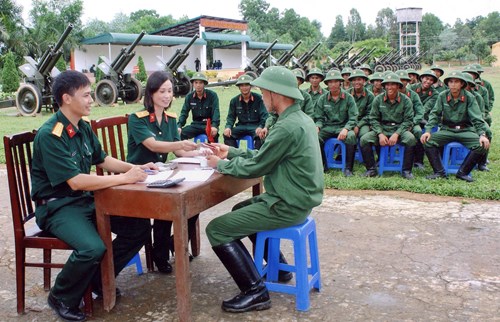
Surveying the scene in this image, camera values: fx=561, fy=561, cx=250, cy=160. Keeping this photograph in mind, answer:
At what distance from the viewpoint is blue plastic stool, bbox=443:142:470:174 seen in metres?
6.32

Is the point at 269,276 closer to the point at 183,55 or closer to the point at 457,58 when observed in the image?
the point at 183,55

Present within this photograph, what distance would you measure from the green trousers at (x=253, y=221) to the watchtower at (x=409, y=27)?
54942 millimetres

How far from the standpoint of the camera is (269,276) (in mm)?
3326

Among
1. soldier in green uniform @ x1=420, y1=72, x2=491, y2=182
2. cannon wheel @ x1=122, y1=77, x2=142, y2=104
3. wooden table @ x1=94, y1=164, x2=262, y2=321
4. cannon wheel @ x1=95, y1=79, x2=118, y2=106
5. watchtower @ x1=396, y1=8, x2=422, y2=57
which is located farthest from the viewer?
watchtower @ x1=396, y1=8, x2=422, y2=57

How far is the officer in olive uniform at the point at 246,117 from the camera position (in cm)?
737

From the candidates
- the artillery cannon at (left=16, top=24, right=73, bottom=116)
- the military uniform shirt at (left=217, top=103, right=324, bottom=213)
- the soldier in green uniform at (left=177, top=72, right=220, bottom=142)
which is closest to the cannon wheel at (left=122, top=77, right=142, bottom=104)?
the artillery cannon at (left=16, top=24, right=73, bottom=116)

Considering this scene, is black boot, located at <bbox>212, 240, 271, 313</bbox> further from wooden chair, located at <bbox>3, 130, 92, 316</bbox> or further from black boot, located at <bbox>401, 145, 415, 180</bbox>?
black boot, located at <bbox>401, 145, 415, 180</bbox>

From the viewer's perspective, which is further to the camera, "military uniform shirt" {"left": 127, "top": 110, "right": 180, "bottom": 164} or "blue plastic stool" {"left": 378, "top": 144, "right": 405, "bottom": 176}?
→ "blue plastic stool" {"left": 378, "top": 144, "right": 405, "bottom": 176}

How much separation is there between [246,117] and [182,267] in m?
4.81

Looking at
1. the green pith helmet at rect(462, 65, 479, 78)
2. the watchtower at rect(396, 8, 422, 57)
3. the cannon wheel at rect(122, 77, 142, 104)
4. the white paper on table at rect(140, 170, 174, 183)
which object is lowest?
the white paper on table at rect(140, 170, 174, 183)

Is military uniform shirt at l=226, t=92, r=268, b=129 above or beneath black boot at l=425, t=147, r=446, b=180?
above

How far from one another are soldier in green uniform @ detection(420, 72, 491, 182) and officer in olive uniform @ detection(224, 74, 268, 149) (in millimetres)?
2126

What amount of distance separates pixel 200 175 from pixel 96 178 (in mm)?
557

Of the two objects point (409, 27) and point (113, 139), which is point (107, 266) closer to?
point (113, 139)
